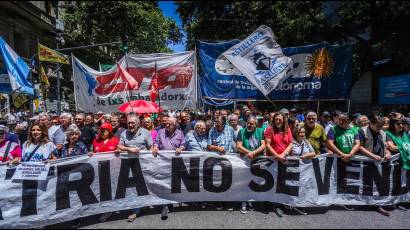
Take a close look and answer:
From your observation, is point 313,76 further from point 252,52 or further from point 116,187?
point 116,187

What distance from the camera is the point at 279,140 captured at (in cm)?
521

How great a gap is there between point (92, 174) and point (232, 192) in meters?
2.34

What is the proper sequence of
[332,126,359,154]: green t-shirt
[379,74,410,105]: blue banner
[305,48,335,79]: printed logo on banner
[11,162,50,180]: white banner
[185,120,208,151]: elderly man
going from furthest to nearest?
[379,74,410,105]: blue banner < [305,48,335,79]: printed logo on banner < [185,120,208,151]: elderly man < [332,126,359,154]: green t-shirt < [11,162,50,180]: white banner

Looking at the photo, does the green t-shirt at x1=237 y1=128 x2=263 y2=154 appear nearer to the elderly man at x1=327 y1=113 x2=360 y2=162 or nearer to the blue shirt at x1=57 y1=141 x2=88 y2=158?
the elderly man at x1=327 y1=113 x2=360 y2=162

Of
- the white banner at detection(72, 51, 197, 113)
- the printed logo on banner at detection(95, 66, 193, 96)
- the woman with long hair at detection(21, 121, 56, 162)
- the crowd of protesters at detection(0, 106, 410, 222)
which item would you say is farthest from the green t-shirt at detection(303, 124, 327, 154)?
the woman with long hair at detection(21, 121, 56, 162)

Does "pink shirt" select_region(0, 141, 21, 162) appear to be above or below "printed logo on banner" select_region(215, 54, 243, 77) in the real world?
below

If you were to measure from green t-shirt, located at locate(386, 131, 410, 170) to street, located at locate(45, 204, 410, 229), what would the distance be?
34.0 inches

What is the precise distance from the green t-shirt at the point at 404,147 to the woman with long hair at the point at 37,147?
19.5ft

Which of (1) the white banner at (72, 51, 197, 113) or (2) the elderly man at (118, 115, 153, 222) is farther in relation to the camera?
(1) the white banner at (72, 51, 197, 113)

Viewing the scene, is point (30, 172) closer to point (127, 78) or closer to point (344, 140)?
point (127, 78)

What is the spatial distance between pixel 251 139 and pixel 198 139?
0.96 m

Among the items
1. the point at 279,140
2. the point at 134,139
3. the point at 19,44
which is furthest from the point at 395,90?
the point at 19,44

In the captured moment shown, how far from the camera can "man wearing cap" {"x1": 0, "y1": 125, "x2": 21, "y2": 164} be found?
4.82m

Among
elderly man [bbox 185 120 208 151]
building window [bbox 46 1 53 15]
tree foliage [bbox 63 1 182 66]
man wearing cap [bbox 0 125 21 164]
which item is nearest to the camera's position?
man wearing cap [bbox 0 125 21 164]
